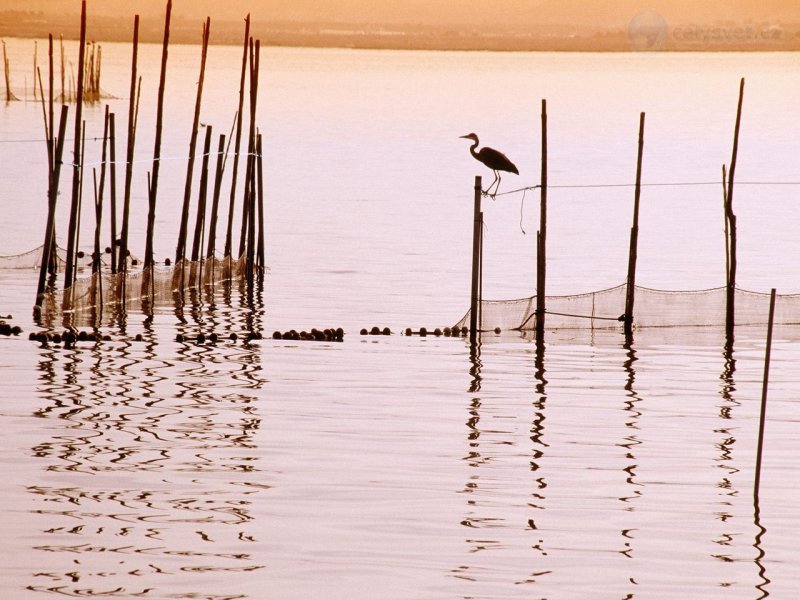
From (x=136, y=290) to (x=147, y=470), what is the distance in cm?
887

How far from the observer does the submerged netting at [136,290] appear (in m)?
19.9

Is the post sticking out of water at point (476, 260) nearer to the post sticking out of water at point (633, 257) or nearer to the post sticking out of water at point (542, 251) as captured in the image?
the post sticking out of water at point (542, 251)

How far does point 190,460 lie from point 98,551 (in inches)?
109

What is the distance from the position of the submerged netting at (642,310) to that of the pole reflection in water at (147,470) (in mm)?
3388

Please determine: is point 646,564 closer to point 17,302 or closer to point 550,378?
point 550,378

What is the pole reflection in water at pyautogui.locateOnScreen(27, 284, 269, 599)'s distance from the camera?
9.95 metres

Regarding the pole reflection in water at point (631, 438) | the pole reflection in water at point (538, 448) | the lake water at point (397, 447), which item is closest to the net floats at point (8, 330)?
the lake water at point (397, 447)

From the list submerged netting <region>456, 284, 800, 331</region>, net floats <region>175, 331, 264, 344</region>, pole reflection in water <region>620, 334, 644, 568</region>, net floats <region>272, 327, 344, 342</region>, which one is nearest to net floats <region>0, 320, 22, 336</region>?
net floats <region>175, 331, 264, 344</region>

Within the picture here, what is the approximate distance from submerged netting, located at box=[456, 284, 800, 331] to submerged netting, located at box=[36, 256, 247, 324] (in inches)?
172

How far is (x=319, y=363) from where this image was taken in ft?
59.1

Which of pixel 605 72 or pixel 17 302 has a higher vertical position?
pixel 605 72

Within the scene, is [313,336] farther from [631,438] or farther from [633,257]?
[631,438]

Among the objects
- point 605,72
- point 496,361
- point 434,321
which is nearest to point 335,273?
point 434,321

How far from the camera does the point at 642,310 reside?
20172 millimetres
